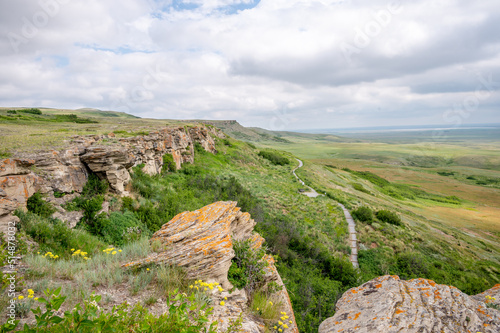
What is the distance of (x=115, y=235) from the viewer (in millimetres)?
10320

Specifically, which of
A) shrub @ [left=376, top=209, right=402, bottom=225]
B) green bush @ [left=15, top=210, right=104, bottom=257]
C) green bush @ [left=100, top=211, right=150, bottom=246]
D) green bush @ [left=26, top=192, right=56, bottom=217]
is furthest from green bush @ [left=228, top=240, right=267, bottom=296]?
shrub @ [left=376, top=209, right=402, bottom=225]

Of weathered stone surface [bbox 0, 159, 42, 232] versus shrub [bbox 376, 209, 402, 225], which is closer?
weathered stone surface [bbox 0, 159, 42, 232]

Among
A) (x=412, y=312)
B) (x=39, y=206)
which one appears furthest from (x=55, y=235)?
(x=412, y=312)

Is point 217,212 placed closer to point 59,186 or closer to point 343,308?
point 343,308

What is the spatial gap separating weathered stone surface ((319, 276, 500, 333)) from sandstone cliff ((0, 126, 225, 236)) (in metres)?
10.8

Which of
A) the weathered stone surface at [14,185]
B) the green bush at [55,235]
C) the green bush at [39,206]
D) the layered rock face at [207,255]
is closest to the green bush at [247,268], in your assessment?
the layered rock face at [207,255]

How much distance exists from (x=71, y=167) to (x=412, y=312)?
49.1ft

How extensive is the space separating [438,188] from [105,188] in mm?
89304

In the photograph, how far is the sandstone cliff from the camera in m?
8.45

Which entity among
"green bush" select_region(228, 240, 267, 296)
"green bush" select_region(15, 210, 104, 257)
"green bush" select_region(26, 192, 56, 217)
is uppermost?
"green bush" select_region(26, 192, 56, 217)

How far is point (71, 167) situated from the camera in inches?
443

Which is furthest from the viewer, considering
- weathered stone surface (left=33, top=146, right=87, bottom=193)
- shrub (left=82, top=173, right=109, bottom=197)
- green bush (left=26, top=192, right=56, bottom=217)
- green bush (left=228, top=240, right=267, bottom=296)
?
shrub (left=82, top=173, right=109, bottom=197)

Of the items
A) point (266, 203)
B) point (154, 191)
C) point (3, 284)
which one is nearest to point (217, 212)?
point (3, 284)

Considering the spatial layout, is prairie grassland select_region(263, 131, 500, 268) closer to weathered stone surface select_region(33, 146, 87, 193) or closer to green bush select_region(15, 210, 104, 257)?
green bush select_region(15, 210, 104, 257)
